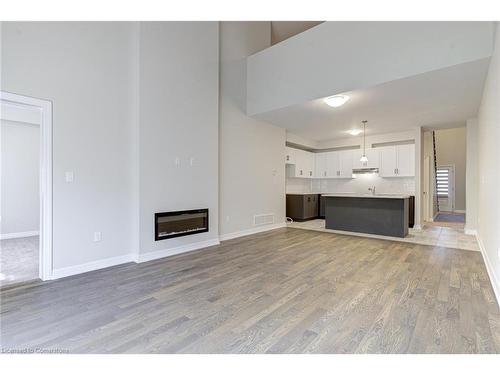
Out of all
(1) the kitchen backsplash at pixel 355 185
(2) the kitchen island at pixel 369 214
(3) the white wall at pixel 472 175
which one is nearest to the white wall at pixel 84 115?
(2) the kitchen island at pixel 369 214

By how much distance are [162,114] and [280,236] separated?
339 cm

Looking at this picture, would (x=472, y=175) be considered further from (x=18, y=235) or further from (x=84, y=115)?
(x=18, y=235)

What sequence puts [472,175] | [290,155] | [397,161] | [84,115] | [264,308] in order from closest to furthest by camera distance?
[264,308]
[84,115]
[472,175]
[397,161]
[290,155]

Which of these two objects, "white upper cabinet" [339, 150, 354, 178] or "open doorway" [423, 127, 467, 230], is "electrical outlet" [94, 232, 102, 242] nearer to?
"white upper cabinet" [339, 150, 354, 178]

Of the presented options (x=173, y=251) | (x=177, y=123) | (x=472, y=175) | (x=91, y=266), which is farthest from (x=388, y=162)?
(x=91, y=266)

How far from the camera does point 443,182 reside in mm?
11438

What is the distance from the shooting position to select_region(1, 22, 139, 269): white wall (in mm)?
3020

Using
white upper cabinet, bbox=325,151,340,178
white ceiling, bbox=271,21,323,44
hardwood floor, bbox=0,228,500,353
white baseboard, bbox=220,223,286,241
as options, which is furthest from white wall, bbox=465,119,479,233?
white ceiling, bbox=271,21,323,44

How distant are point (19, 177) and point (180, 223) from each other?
4134 millimetres

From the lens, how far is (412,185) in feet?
23.6

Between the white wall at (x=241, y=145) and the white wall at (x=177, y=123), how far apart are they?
0.45 metres

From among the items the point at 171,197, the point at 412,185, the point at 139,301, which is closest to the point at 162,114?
the point at 171,197

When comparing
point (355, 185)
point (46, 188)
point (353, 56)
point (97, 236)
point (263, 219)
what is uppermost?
point (353, 56)

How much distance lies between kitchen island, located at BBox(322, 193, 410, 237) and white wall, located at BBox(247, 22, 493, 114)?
102 inches
